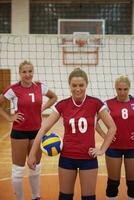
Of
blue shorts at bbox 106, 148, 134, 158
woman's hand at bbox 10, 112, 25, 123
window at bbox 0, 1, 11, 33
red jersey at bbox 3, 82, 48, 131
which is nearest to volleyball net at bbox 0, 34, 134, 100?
window at bbox 0, 1, 11, 33

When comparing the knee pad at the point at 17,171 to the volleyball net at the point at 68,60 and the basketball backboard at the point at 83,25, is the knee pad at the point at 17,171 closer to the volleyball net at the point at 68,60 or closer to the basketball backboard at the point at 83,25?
the volleyball net at the point at 68,60

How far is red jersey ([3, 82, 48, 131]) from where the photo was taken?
150 inches

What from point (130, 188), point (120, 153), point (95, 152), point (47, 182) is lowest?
point (47, 182)

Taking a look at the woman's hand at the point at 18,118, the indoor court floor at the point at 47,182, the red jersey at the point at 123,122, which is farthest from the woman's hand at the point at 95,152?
the indoor court floor at the point at 47,182

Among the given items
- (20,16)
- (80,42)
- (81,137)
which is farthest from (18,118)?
(20,16)

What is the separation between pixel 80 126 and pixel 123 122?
2.54 feet

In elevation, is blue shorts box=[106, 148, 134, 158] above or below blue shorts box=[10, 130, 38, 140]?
below

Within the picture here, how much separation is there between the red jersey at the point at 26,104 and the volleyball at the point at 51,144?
2.10 feet

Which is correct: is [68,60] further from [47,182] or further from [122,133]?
[122,133]

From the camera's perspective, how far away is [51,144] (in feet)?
10.2

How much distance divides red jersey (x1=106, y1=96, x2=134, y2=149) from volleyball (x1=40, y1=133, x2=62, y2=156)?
68 cm

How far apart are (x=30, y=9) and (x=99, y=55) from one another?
120 inches

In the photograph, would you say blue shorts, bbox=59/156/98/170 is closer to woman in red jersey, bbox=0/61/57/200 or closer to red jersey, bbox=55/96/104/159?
red jersey, bbox=55/96/104/159

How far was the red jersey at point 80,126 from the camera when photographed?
288 centimetres
